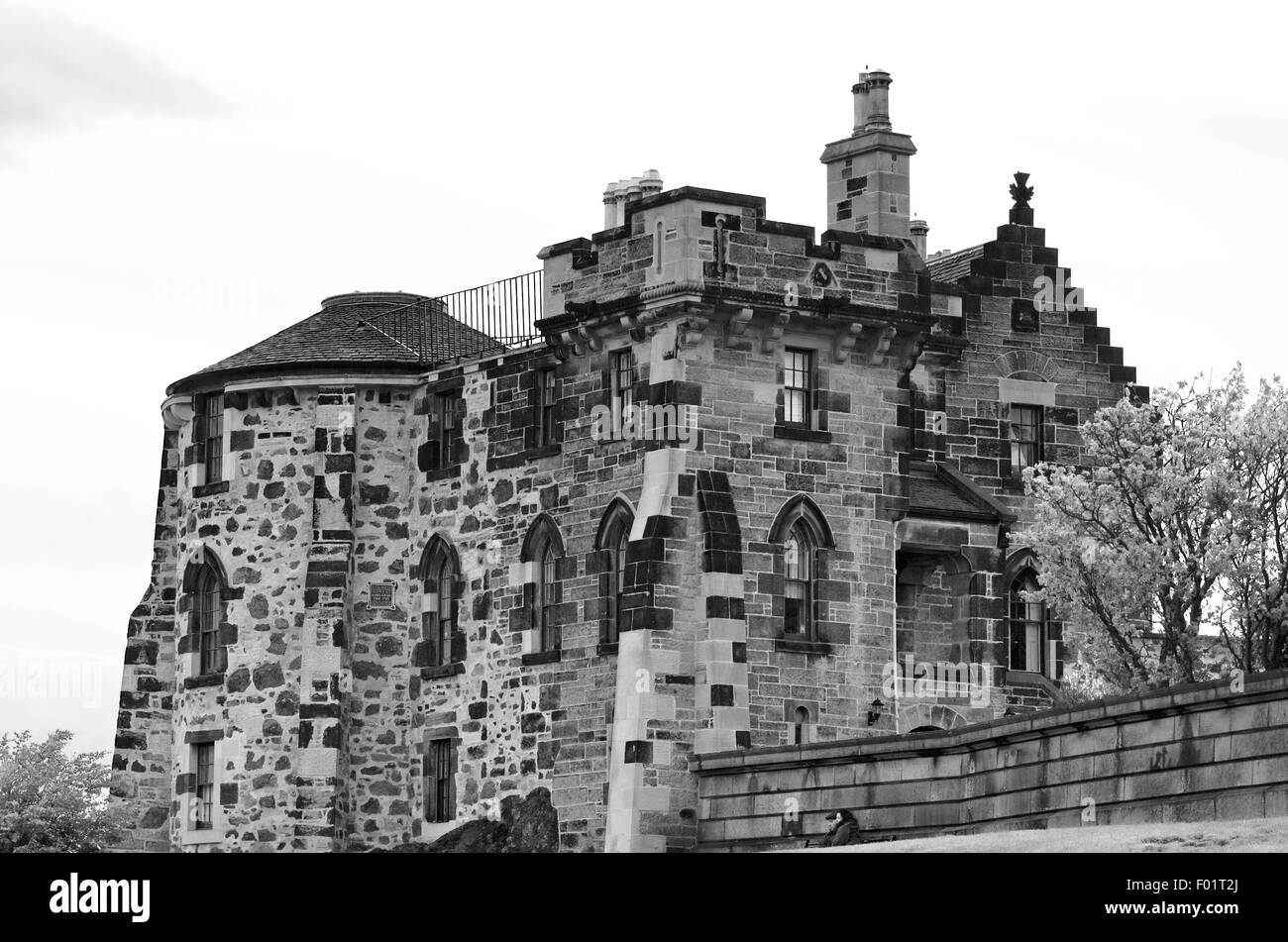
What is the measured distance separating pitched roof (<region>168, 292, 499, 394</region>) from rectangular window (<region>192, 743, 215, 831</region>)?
272 inches

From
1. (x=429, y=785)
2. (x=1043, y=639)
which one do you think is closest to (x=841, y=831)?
(x=1043, y=639)

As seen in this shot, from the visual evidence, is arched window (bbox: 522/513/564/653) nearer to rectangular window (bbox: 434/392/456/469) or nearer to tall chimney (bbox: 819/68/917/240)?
rectangular window (bbox: 434/392/456/469)

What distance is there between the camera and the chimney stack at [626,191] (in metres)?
53.9

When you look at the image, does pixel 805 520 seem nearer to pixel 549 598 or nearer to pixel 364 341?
pixel 549 598

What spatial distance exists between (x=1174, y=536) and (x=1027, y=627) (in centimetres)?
488

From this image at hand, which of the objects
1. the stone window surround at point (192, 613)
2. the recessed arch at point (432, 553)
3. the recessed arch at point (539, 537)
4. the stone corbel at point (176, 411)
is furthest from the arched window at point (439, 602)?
the stone corbel at point (176, 411)

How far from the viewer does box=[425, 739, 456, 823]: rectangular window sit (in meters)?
50.7

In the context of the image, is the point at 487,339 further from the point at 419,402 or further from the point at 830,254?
the point at 830,254

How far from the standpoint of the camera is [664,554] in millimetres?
45312

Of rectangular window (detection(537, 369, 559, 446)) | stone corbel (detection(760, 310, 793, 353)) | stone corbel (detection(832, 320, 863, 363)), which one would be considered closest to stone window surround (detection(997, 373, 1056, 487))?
stone corbel (detection(832, 320, 863, 363))

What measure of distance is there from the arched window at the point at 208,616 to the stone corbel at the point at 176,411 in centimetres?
317

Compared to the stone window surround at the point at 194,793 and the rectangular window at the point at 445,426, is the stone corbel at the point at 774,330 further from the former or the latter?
the stone window surround at the point at 194,793
